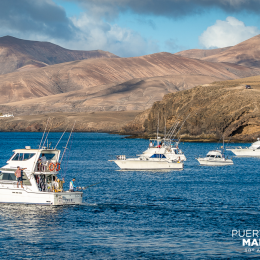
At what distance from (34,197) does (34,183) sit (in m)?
1.17

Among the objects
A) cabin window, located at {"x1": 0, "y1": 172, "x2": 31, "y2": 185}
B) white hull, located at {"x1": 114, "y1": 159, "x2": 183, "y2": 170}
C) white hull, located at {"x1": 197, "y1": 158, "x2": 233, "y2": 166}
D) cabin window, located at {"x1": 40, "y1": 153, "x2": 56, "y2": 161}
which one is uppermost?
white hull, located at {"x1": 197, "y1": 158, "x2": 233, "y2": 166}

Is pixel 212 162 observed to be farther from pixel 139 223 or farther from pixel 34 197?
pixel 34 197

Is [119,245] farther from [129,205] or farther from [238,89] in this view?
[238,89]

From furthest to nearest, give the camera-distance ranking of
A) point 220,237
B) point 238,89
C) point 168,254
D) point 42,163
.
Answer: point 238,89 < point 42,163 < point 220,237 < point 168,254

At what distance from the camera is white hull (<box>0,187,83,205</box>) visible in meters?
37.6

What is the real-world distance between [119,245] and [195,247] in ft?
14.5

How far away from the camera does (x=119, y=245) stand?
29859 millimetres

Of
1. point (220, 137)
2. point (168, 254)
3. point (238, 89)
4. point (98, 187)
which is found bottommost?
point (168, 254)

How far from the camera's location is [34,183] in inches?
1508

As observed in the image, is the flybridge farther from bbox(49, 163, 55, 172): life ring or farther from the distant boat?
the distant boat

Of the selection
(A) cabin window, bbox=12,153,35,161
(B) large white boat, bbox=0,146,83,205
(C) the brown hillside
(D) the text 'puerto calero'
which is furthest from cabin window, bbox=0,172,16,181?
(C) the brown hillside

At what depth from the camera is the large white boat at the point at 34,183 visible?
124ft

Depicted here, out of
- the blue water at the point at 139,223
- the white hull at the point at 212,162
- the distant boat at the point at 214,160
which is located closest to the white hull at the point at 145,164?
the white hull at the point at 212,162

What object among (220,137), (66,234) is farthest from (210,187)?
(220,137)
